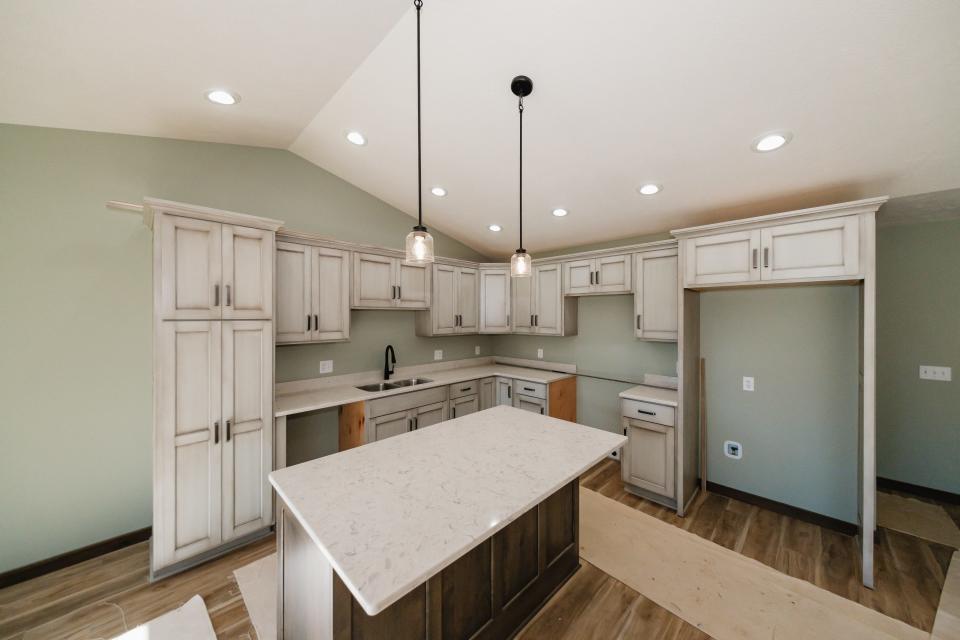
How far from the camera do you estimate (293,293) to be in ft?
9.04

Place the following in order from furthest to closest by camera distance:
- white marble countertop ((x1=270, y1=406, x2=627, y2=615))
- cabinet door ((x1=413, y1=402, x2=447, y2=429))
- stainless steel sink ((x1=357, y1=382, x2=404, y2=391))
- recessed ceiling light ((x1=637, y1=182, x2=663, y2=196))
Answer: stainless steel sink ((x1=357, y1=382, x2=404, y2=391)) → cabinet door ((x1=413, y1=402, x2=447, y2=429)) → recessed ceiling light ((x1=637, y1=182, x2=663, y2=196)) → white marble countertop ((x1=270, y1=406, x2=627, y2=615))

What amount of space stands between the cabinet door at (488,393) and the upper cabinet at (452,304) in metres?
0.63

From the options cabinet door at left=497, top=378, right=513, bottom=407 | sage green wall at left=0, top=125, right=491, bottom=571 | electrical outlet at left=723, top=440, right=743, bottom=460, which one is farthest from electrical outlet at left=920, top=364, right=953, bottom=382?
sage green wall at left=0, top=125, right=491, bottom=571

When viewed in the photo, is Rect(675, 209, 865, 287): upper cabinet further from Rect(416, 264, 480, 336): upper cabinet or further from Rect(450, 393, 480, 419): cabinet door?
Rect(450, 393, 480, 419): cabinet door

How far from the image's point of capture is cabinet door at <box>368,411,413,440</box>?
2965 millimetres

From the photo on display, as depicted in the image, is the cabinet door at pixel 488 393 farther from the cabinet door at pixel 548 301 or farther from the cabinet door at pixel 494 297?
the cabinet door at pixel 548 301

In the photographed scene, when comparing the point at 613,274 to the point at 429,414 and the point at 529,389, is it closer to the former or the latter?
the point at 529,389

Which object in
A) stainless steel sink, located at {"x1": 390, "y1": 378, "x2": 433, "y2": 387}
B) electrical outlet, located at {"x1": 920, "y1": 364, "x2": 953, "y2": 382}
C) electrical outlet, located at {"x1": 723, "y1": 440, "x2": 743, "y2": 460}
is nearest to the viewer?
electrical outlet, located at {"x1": 920, "y1": 364, "x2": 953, "y2": 382}

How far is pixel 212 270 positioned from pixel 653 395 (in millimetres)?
3490

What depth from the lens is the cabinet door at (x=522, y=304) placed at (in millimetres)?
4082

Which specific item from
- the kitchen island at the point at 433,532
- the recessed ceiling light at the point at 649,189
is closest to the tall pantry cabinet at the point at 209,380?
the kitchen island at the point at 433,532

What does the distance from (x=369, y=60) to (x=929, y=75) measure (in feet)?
8.77

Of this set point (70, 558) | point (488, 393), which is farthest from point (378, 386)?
point (70, 558)

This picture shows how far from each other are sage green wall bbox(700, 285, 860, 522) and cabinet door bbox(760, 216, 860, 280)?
0.61 metres
